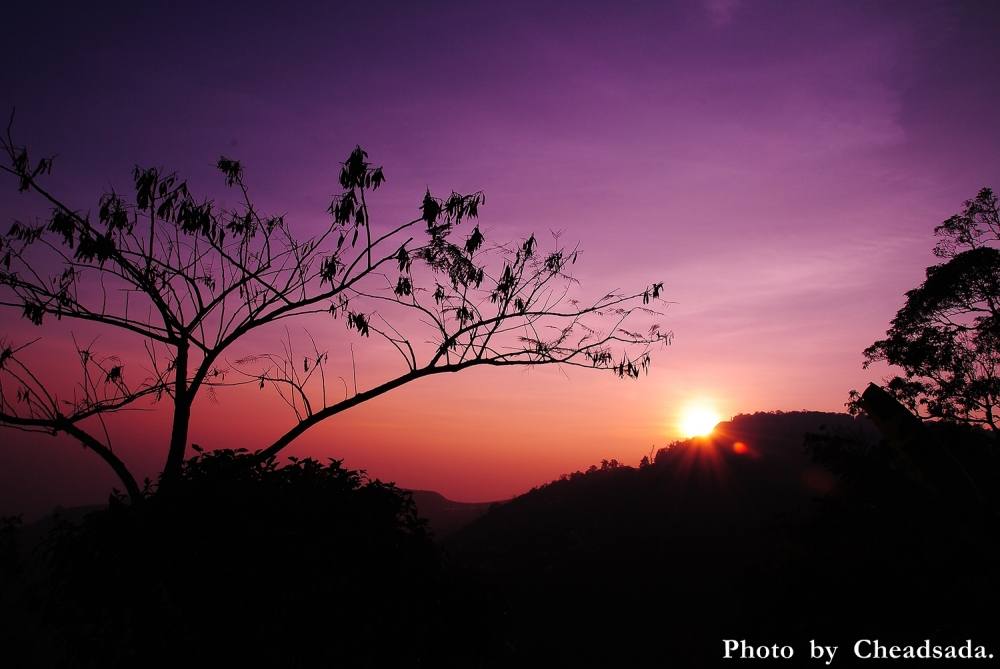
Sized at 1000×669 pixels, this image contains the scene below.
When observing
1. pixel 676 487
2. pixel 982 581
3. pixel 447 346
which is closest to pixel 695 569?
pixel 676 487

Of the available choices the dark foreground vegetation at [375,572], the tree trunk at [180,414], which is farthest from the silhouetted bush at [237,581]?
the tree trunk at [180,414]

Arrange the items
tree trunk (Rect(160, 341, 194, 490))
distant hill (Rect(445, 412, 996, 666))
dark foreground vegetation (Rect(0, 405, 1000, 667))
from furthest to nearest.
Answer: distant hill (Rect(445, 412, 996, 666))
tree trunk (Rect(160, 341, 194, 490))
dark foreground vegetation (Rect(0, 405, 1000, 667))

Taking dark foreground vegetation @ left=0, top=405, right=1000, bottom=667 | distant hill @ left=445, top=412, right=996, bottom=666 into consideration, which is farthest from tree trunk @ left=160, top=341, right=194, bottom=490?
distant hill @ left=445, top=412, right=996, bottom=666

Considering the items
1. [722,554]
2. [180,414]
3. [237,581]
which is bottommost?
[722,554]

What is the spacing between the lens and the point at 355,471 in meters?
8.23

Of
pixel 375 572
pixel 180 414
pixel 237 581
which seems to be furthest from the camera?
pixel 180 414

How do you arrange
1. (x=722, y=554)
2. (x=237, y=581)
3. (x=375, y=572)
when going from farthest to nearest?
(x=722, y=554), (x=375, y=572), (x=237, y=581)

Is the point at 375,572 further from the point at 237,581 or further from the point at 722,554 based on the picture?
the point at 722,554

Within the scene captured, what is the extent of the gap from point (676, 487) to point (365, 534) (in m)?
44.6

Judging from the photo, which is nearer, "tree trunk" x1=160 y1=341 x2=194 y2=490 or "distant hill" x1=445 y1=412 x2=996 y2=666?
"tree trunk" x1=160 y1=341 x2=194 y2=490

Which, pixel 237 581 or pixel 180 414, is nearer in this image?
pixel 237 581

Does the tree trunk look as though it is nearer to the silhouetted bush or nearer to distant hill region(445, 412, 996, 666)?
the silhouetted bush

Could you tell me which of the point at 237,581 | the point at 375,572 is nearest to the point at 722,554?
the point at 375,572

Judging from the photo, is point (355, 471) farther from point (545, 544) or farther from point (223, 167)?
point (545, 544)
